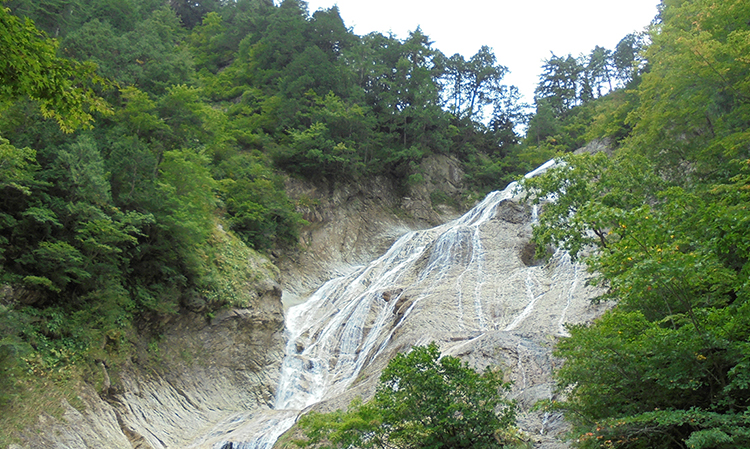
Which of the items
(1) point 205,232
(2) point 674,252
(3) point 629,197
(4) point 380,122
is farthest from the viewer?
(4) point 380,122

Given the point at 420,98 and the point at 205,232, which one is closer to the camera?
the point at 205,232

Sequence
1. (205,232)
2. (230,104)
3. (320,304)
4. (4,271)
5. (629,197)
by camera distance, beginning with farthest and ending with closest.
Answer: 1. (230,104)
2. (320,304)
3. (205,232)
4. (4,271)
5. (629,197)

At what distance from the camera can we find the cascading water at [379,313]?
46.4 feet

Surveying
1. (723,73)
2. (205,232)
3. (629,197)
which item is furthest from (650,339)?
(205,232)

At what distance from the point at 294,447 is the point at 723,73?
475 inches

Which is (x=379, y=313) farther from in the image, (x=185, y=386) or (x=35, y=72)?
(x=35, y=72)

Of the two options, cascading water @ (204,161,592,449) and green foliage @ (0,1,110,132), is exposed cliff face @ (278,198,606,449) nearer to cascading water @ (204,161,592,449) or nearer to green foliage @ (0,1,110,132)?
cascading water @ (204,161,592,449)

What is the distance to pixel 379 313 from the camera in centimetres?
1745

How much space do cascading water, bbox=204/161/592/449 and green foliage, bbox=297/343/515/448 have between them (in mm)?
4481

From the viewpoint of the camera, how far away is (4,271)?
11.7 m

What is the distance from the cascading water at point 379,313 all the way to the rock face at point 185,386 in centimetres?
84

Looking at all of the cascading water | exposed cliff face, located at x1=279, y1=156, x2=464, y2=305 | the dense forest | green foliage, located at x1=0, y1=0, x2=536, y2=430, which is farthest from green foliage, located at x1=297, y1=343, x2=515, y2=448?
exposed cliff face, located at x1=279, y1=156, x2=464, y2=305

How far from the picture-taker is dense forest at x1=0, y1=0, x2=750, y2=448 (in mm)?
6031

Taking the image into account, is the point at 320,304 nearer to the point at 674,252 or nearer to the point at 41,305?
the point at 41,305
